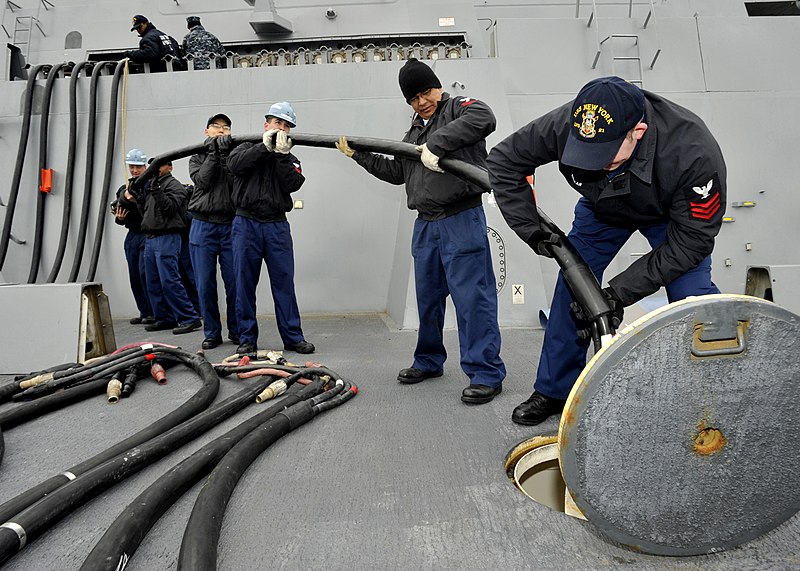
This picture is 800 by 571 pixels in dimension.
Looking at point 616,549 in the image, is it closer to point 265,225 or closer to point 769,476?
point 769,476

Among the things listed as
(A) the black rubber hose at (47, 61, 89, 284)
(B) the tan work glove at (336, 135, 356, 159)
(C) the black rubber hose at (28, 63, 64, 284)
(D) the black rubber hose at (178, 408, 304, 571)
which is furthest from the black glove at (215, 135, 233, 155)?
(C) the black rubber hose at (28, 63, 64, 284)

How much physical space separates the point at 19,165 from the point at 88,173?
62 cm

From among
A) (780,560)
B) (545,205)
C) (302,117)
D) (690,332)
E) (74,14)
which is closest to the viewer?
(690,332)

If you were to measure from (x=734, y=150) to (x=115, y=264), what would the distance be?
19.5ft

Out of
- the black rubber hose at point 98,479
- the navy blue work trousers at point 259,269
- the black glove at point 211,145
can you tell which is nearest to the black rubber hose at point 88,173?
the black glove at point 211,145

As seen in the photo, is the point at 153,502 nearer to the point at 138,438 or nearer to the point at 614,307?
the point at 138,438

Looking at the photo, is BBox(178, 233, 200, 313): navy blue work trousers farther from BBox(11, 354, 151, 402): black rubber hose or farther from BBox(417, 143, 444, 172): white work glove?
BBox(417, 143, 444, 172): white work glove

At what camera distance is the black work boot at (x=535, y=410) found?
1964 millimetres

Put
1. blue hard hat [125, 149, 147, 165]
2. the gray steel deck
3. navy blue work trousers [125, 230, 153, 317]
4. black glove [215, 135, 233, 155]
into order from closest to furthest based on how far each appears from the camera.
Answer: the gray steel deck, black glove [215, 135, 233, 155], blue hard hat [125, 149, 147, 165], navy blue work trousers [125, 230, 153, 317]

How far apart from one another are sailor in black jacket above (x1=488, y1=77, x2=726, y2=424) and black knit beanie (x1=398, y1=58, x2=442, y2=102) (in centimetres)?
74

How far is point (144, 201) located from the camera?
4609 millimetres

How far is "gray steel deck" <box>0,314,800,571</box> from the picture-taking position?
45.9 inches

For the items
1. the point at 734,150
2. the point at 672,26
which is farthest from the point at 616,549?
the point at 672,26

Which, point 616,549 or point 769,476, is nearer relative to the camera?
point 769,476
